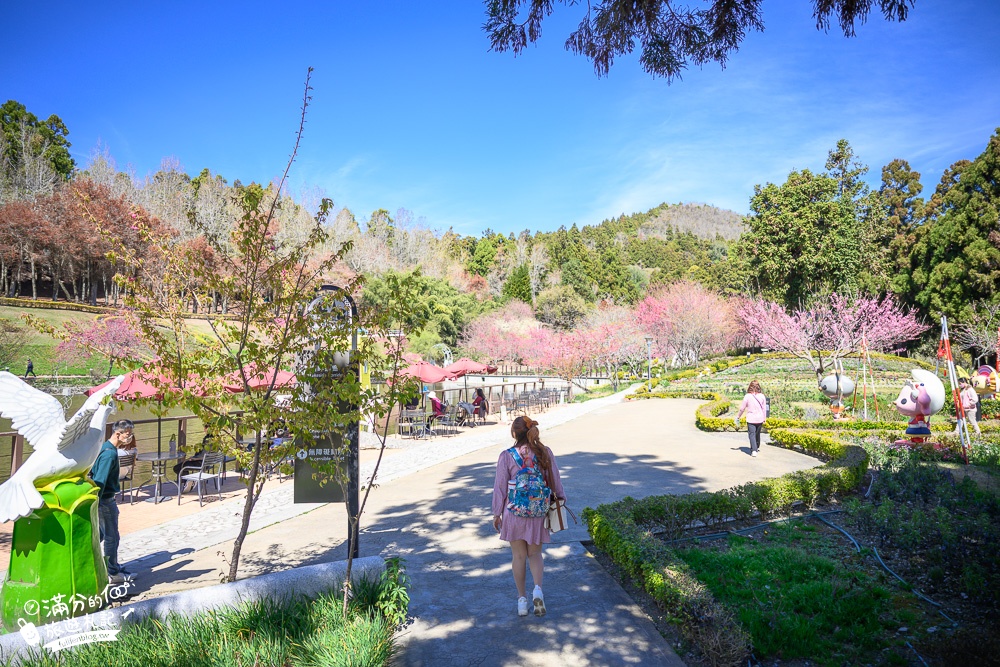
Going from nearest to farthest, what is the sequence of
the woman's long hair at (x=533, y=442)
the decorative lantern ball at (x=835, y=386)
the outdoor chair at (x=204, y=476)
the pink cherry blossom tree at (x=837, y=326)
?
the woman's long hair at (x=533, y=442), the outdoor chair at (x=204, y=476), the decorative lantern ball at (x=835, y=386), the pink cherry blossom tree at (x=837, y=326)

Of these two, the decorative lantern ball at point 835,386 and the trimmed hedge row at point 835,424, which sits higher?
the decorative lantern ball at point 835,386

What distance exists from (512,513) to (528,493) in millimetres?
197

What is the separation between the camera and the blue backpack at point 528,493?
4418 mm

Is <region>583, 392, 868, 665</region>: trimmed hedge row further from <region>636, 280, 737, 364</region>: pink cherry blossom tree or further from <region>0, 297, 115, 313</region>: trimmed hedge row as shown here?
<region>0, 297, 115, 313</region>: trimmed hedge row

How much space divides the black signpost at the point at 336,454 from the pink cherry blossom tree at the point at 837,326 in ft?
103

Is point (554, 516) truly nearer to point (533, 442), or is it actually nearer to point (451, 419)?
point (533, 442)

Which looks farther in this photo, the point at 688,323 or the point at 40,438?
the point at 688,323

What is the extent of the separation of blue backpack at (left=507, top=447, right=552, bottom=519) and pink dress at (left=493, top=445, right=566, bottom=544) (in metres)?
0.04

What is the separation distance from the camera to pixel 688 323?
44.3m

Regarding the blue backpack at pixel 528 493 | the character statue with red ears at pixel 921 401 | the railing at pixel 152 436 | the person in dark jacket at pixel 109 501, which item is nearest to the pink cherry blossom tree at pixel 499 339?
the railing at pixel 152 436

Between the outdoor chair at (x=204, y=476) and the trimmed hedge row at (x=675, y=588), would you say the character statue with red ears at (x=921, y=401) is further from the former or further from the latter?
the outdoor chair at (x=204, y=476)

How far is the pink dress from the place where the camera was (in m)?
4.43

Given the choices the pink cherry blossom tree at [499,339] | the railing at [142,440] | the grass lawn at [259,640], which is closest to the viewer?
the grass lawn at [259,640]

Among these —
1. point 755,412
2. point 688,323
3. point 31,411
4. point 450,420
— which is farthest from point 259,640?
point 688,323
